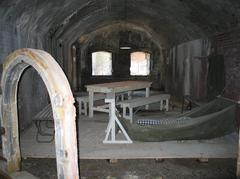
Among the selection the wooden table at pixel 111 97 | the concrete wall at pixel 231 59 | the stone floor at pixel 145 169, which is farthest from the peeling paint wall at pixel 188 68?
the stone floor at pixel 145 169

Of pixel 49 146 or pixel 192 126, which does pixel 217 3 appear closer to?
pixel 192 126

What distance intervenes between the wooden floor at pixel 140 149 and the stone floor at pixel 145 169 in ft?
0.57

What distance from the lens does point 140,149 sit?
4648 millimetres

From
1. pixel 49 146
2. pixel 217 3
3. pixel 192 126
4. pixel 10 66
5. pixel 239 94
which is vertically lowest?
pixel 49 146

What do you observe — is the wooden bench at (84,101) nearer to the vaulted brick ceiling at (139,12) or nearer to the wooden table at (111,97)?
the wooden table at (111,97)

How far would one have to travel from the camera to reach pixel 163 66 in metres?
12.9

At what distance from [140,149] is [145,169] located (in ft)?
2.48

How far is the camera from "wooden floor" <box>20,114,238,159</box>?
4.36 metres

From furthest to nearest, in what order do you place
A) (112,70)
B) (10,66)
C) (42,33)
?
(112,70)
(42,33)
(10,66)

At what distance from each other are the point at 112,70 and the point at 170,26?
632cm

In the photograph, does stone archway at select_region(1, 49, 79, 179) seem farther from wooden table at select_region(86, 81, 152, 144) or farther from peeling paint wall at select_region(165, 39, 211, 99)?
peeling paint wall at select_region(165, 39, 211, 99)

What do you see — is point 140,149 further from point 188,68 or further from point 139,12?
point 139,12

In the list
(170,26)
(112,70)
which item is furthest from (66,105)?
(112,70)

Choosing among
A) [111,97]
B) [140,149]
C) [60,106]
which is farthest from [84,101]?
[60,106]
